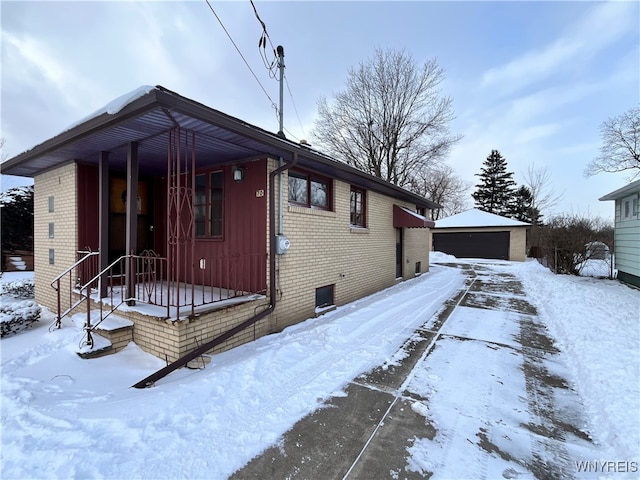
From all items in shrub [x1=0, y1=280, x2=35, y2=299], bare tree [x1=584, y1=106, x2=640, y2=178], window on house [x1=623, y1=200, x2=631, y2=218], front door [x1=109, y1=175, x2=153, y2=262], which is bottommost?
shrub [x1=0, y1=280, x2=35, y2=299]

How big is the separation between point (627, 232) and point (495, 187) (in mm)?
31320

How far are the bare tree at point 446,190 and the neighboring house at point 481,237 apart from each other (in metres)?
7.70

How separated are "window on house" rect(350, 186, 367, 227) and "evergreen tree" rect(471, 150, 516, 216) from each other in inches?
1407

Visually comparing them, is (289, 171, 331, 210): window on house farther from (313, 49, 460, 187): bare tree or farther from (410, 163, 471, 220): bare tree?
(410, 163, 471, 220): bare tree

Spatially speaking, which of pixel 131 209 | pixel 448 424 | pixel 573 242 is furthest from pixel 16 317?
pixel 573 242

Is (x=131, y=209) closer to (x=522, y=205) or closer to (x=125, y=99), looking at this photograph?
(x=125, y=99)

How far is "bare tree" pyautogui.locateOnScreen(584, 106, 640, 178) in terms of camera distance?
2008 centimetres

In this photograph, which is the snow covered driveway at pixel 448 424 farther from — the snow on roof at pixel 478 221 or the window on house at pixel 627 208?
the snow on roof at pixel 478 221

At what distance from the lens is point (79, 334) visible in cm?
409

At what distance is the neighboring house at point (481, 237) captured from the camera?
20828 mm

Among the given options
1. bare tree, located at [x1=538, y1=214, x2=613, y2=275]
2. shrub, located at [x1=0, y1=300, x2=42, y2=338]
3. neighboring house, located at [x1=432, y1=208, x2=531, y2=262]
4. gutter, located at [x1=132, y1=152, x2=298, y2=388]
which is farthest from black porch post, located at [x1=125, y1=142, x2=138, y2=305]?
neighboring house, located at [x1=432, y1=208, x2=531, y2=262]

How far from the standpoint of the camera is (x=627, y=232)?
1028cm

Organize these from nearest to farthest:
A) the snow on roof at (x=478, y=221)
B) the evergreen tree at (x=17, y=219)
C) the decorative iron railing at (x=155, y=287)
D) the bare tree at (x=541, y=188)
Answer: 1. the decorative iron railing at (x=155, y=287)
2. the evergreen tree at (x=17, y=219)
3. the snow on roof at (x=478, y=221)
4. the bare tree at (x=541, y=188)

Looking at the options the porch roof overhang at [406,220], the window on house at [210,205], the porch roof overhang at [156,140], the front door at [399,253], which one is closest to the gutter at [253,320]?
the porch roof overhang at [156,140]
